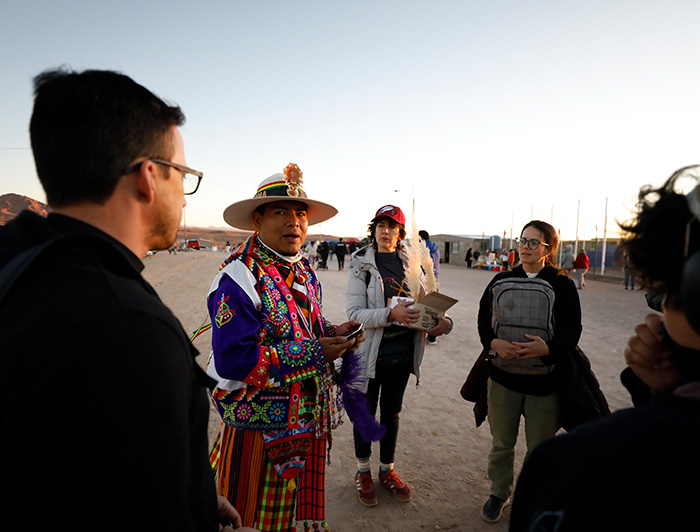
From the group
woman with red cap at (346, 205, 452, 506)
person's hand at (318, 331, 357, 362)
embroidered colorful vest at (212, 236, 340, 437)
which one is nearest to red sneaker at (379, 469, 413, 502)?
woman with red cap at (346, 205, 452, 506)

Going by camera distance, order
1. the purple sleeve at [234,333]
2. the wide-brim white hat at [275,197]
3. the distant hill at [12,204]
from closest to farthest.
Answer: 1. the purple sleeve at [234,333]
2. the wide-brim white hat at [275,197]
3. the distant hill at [12,204]

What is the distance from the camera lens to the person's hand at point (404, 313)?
121 inches

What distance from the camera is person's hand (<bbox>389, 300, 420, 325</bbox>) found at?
10.1 ft

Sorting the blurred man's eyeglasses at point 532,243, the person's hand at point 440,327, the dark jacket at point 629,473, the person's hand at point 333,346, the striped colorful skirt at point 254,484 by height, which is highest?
the blurred man's eyeglasses at point 532,243

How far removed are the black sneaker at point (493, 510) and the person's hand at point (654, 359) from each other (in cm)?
255

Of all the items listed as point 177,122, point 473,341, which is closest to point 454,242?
point 473,341

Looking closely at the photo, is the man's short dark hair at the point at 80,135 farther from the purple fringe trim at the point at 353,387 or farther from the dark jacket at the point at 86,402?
the purple fringe trim at the point at 353,387

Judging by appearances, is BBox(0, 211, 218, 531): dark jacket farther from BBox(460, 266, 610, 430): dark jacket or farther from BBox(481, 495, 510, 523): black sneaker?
BBox(481, 495, 510, 523): black sneaker

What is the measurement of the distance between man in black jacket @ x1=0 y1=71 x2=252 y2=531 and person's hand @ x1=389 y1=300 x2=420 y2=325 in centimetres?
223

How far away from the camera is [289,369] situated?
2.05 meters

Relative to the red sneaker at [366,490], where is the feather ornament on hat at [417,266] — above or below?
above

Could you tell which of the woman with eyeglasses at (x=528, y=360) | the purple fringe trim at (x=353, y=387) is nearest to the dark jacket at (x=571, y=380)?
the woman with eyeglasses at (x=528, y=360)

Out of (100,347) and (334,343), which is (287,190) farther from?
(100,347)

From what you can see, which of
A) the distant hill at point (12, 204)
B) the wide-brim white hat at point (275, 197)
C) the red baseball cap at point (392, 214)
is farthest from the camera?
the red baseball cap at point (392, 214)
